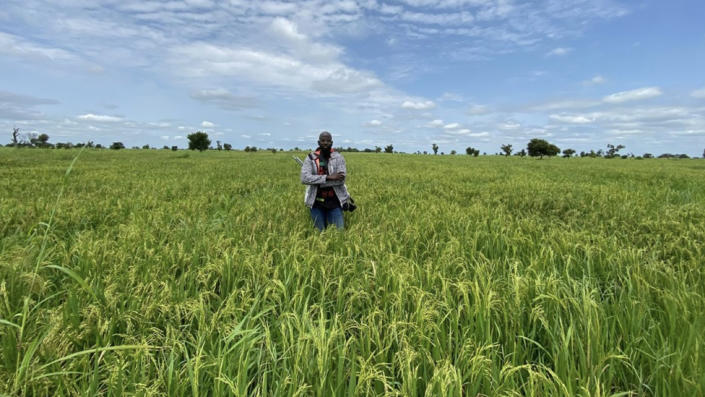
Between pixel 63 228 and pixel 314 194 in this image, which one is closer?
pixel 63 228

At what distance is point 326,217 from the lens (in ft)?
21.2

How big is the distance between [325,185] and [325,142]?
85cm

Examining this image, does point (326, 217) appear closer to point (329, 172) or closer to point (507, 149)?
point (329, 172)

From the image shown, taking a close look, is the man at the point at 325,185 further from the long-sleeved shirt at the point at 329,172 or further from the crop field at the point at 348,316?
the crop field at the point at 348,316

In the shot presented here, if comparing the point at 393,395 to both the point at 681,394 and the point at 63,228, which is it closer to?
the point at 681,394

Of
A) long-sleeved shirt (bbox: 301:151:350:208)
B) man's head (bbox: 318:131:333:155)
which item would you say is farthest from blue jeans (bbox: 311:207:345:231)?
man's head (bbox: 318:131:333:155)

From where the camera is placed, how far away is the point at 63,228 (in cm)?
553

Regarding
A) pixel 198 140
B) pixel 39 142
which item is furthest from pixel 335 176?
pixel 198 140

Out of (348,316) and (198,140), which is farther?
(198,140)

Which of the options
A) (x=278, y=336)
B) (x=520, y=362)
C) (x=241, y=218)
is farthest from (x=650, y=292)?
(x=241, y=218)

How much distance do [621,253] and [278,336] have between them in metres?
4.38

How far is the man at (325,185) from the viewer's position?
6.05 m

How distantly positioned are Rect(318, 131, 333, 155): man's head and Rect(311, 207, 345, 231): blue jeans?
3.93 feet

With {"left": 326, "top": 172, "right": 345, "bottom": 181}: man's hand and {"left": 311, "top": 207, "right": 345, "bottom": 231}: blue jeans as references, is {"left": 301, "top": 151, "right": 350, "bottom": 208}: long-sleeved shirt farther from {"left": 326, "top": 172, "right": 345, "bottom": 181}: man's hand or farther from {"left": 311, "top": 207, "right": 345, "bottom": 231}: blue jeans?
{"left": 311, "top": 207, "right": 345, "bottom": 231}: blue jeans
